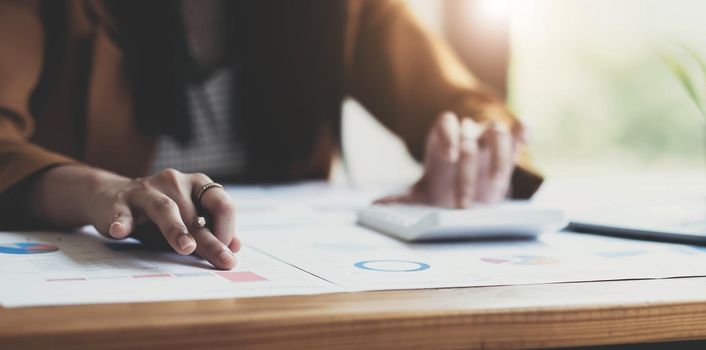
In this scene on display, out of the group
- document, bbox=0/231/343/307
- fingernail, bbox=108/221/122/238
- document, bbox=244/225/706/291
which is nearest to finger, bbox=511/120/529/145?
document, bbox=244/225/706/291

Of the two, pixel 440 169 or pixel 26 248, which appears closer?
pixel 26 248

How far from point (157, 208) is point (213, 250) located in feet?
0.20

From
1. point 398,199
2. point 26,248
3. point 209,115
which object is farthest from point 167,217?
point 209,115

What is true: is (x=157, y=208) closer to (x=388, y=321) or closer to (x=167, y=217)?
(x=167, y=217)

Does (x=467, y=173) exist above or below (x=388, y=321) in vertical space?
above

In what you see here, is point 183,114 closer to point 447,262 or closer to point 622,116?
point 447,262

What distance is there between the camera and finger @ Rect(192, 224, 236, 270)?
22.1 inches

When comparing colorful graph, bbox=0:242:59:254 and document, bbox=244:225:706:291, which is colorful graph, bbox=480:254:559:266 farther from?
colorful graph, bbox=0:242:59:254

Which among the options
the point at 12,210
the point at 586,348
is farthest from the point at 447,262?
the point at 12,210

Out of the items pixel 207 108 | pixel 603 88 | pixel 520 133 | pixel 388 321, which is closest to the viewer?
pixel 388 321

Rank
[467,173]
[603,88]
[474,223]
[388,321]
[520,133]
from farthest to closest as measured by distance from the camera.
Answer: [603,88] → [520,133] → [467,173] → [474,223] → [388,321]

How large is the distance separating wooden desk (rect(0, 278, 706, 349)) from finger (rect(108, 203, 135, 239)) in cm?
18

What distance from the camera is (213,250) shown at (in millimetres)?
571

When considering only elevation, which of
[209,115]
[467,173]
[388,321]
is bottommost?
[388,321]
